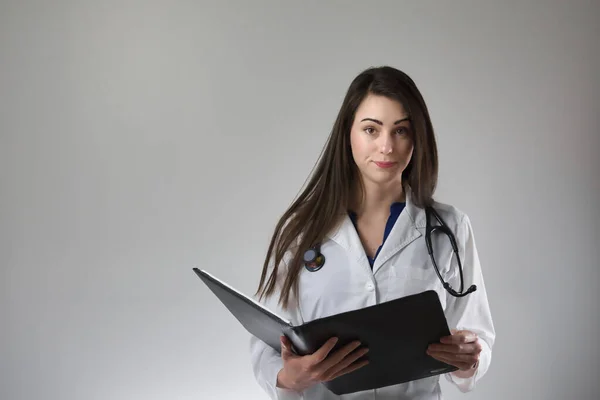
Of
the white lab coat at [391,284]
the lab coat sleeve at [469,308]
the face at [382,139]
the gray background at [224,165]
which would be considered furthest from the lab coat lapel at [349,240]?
the gray background at [224,165]

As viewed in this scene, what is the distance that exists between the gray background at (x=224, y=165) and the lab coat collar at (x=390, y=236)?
1.04 meters

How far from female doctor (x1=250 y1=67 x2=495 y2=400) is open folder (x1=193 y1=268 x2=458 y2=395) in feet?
0.35

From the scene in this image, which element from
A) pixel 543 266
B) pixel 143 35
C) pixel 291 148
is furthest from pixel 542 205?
pixel 143 35

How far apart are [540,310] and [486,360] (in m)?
1.22

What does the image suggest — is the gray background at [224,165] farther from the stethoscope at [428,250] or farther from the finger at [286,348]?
the finger at [286,348]

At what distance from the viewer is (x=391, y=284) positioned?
151 cm

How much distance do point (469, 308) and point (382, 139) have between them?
47cm

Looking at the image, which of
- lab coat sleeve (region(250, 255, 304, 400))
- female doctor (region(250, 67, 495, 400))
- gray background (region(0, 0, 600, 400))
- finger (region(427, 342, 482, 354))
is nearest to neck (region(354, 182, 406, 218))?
female doctor (region(250, 67, 495, 400))

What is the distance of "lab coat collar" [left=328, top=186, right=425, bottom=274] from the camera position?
1.53 meters

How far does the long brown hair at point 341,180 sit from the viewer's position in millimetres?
1533

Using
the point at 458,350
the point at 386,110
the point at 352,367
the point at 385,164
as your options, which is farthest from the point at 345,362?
the point at 386,110

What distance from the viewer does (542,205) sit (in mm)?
2670

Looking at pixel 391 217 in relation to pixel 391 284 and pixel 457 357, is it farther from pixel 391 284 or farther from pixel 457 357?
pixel 457 357

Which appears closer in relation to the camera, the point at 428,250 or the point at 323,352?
the point at 323,352
